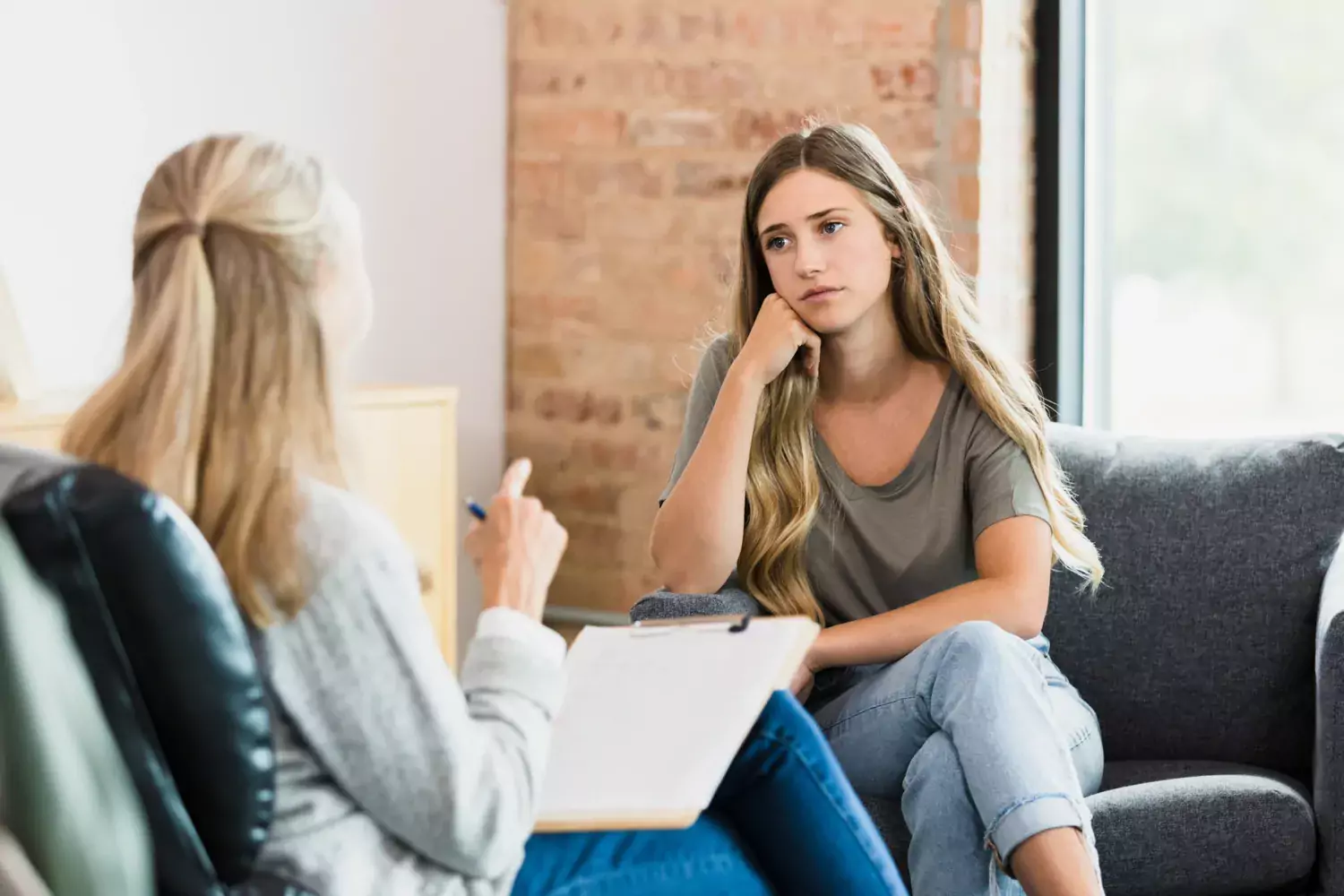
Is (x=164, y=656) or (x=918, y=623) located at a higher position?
(x=164, y=656)

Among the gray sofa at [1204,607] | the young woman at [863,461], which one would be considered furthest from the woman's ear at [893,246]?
the gray sofa at [1204,607]

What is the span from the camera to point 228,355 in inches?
44.9

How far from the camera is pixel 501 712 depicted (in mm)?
1225

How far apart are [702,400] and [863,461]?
266 mm

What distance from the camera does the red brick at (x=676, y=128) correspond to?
341 cm

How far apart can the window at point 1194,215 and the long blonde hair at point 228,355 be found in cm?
247

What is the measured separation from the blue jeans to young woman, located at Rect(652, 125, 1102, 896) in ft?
0.99

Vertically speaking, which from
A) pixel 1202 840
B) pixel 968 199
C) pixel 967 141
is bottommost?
pixel 1202 840

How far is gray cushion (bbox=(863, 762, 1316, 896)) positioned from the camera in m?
1.84

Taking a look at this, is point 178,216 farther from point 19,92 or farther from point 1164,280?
point 1164,280

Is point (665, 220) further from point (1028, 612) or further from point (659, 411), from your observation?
point (1028, 612)

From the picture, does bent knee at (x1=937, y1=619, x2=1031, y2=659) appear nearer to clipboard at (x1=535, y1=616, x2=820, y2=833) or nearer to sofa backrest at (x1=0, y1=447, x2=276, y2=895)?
clipboard at (x1=535, y1=616, x2=820, y2=833)

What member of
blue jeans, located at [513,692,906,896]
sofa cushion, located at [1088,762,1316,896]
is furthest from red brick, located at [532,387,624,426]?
blue jeans, located at [513,692,906,896]

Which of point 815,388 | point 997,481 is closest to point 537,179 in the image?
point 815,388
